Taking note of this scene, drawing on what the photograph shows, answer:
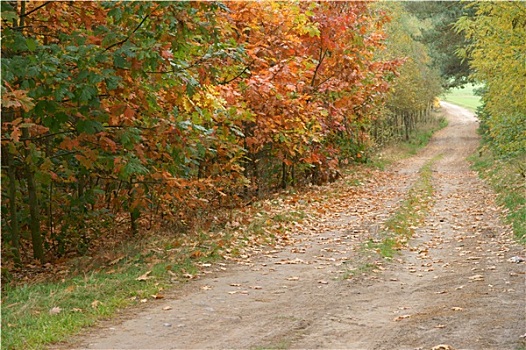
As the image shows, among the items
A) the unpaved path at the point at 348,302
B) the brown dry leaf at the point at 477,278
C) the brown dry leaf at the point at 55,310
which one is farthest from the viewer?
the brown dry leaf at the point at 477,278

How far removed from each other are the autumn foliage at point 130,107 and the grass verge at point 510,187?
534cm

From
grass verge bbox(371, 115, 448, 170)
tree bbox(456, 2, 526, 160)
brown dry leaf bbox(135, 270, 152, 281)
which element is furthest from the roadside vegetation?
grass verge bbox(371, 115, 448, 170)

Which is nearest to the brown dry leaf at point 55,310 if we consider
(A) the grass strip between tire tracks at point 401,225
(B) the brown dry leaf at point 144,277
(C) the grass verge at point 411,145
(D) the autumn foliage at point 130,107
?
(B) the brown dry leaf at point 144,277

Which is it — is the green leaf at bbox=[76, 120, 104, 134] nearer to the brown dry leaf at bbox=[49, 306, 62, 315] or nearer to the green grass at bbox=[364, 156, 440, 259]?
the brown dry leaf at bbox=[49, 306, 62, 315]

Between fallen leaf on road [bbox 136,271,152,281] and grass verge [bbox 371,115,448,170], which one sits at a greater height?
fallen leaf on road [bbox 136,271,152,281]

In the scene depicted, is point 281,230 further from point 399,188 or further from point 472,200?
point 399,188

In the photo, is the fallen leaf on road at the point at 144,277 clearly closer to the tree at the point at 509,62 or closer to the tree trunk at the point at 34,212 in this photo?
the tree trunk at the point at 34,212

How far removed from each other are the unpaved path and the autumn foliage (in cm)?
217

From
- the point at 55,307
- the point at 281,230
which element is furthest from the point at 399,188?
the point at 55,307

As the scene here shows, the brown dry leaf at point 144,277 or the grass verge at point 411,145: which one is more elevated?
the brown dry leaf at point 144,277

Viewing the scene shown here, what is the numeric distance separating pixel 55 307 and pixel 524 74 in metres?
15.8

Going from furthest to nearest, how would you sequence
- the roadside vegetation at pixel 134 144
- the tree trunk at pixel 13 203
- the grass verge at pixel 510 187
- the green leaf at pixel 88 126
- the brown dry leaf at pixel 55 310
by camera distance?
the grass verge at pixel 510 187, the tree trunk at pixel 13 203, the green leaf at pixel 88 126, the roadside vegetation at pixel 134 144, the brown dry leaf at pixel 55 310

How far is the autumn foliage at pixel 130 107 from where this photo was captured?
879cm

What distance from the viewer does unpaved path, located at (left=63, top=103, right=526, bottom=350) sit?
22.3 feet
